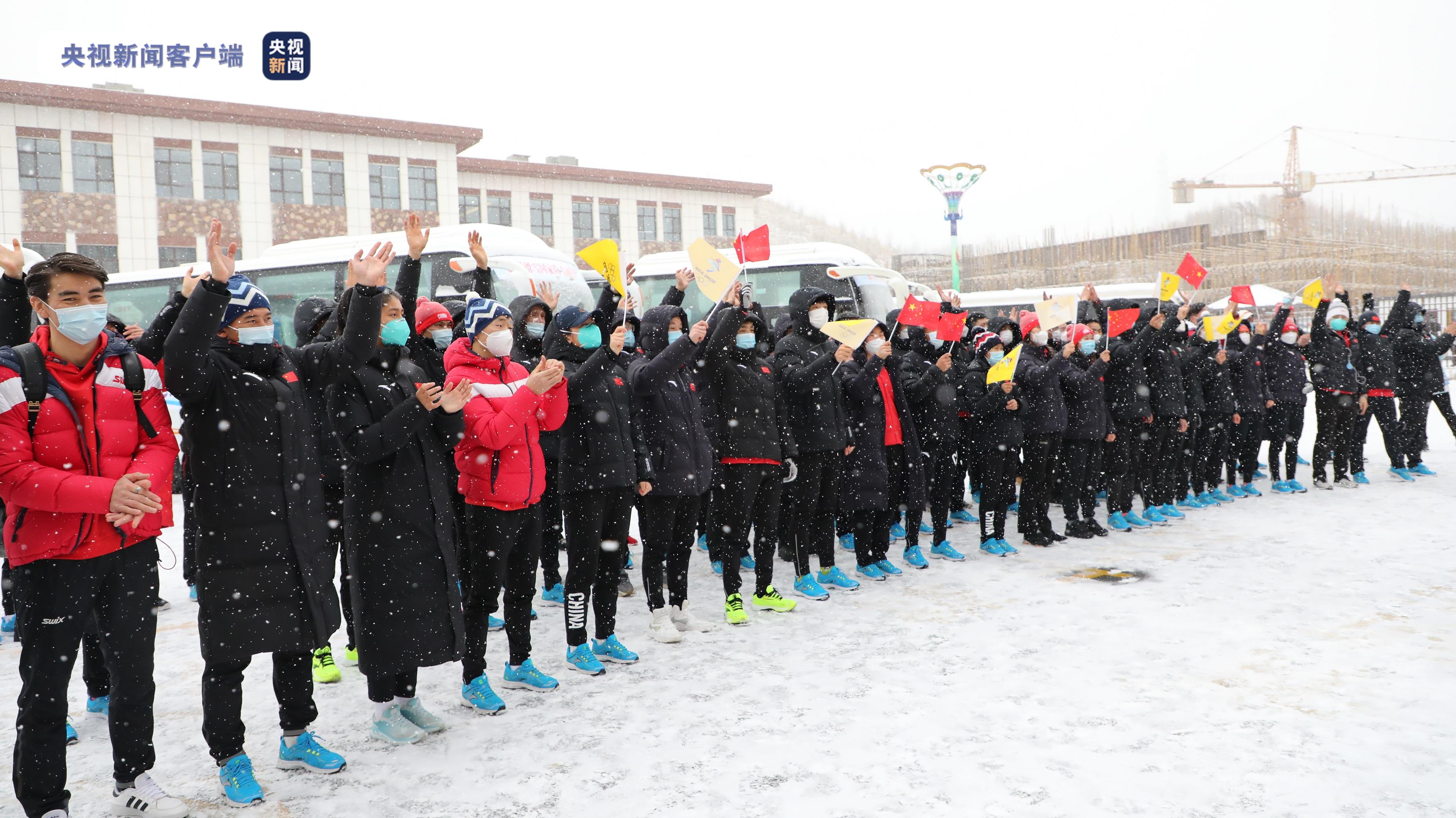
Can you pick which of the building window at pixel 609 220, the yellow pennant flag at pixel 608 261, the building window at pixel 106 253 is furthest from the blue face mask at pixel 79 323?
the building window at pixel 609 220

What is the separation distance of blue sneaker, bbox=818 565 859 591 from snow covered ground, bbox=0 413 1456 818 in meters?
0.11

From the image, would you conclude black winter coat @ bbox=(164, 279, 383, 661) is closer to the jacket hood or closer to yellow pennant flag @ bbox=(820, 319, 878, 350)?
the jacket hood

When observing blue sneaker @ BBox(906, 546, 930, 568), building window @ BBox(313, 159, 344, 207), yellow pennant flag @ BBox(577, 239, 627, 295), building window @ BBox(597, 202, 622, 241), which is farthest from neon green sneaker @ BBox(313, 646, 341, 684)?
building window @ BBox(597, 202, 622, 241)

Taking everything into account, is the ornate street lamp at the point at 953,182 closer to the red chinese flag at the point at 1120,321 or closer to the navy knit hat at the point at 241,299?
the red chinese flag at the point at 1120,321

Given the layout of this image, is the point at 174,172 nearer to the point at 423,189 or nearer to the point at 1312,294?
the point at 423,189

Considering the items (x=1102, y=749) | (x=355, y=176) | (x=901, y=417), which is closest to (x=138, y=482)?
(x=1102, y=749)

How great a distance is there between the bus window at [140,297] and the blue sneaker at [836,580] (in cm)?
1207

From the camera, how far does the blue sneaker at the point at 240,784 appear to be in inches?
134

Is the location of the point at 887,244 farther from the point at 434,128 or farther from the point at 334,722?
the point at 334,722

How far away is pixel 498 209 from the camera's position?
34125mm

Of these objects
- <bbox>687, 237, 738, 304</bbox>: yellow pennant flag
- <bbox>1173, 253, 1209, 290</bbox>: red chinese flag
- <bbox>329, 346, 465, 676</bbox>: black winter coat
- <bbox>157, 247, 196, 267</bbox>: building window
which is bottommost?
<bbox>329, 346, 465, 676</bbox>: black winter coat

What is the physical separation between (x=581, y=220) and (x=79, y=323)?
109 feet

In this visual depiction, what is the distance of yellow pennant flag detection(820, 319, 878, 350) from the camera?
6.04 meters

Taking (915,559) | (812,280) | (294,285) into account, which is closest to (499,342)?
(915,559)
